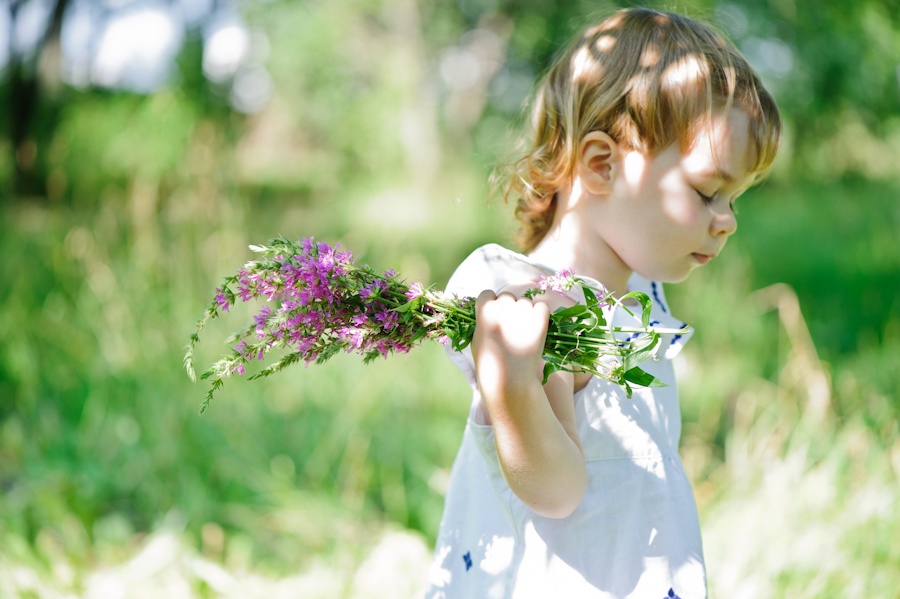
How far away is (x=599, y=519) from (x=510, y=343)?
0.43 m

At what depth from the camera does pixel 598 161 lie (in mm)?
1507

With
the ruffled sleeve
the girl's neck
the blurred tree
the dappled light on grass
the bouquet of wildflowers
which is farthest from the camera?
the blurred tree

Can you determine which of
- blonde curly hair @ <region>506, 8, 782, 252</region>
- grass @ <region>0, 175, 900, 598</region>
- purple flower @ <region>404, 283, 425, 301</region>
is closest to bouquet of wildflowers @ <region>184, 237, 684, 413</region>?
purple flower @ <region>404, 283, 425, 301</region>

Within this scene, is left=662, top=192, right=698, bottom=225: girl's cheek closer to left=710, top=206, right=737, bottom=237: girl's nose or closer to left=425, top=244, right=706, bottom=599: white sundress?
left=710, top=206, right=737, bottom=237: girl's nose

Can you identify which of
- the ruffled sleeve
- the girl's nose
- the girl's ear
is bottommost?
the girl's nose

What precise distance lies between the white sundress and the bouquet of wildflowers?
19 cm

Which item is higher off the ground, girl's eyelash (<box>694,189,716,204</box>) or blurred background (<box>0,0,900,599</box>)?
girl's eyelash (<box>694,189,716,204</box>)

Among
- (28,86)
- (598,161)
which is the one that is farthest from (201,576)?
(28,86)

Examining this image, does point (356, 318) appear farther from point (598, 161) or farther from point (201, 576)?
point (201, 576)

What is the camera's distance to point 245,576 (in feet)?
9.02

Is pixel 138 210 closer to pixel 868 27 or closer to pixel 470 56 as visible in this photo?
pixel 868 27

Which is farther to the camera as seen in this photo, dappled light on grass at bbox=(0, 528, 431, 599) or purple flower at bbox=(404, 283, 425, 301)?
dappled light on grass at bbox=(0, 528, 431, 599)

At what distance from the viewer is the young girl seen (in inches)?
56.0

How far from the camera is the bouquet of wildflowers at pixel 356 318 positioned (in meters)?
1.15
